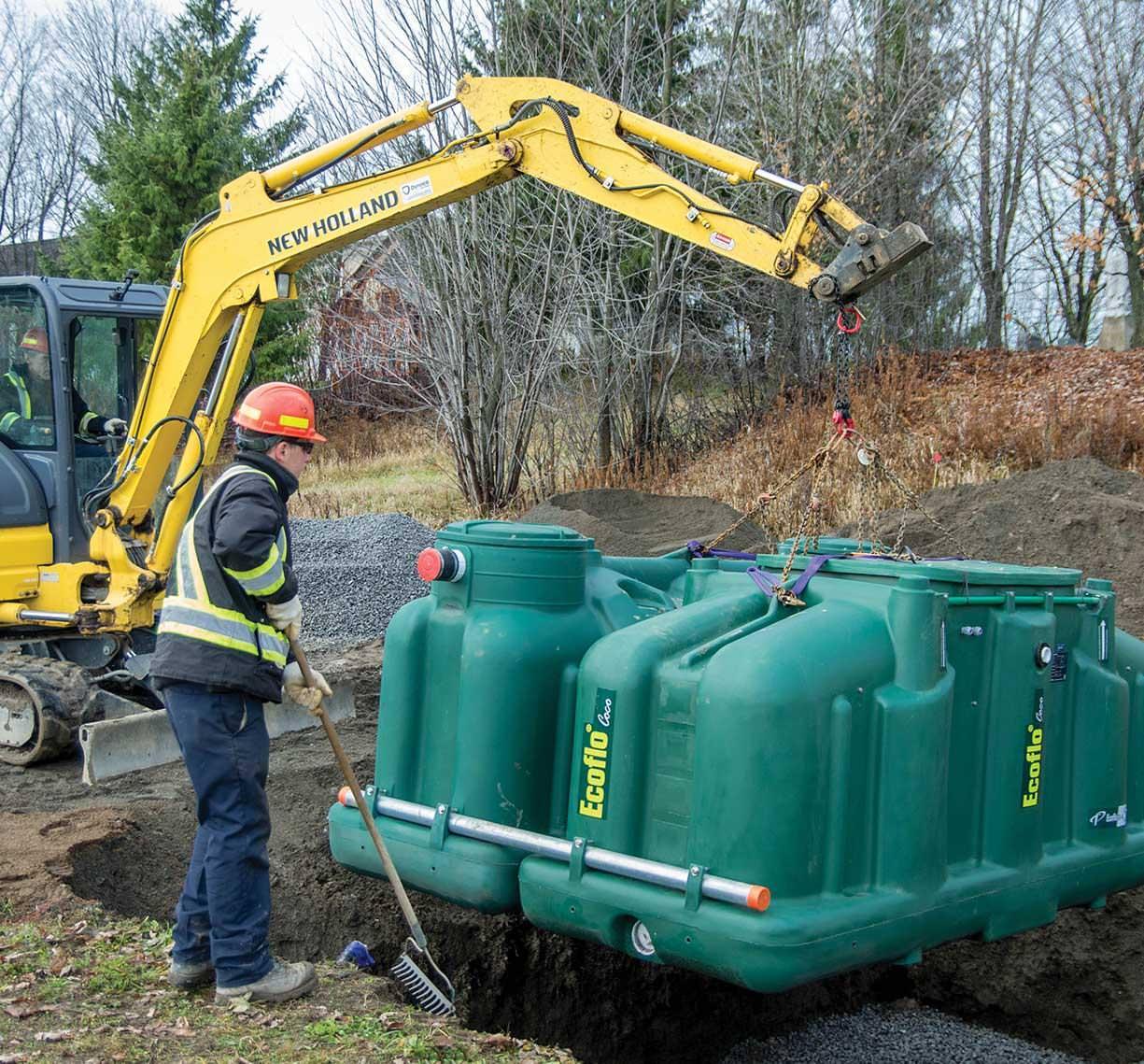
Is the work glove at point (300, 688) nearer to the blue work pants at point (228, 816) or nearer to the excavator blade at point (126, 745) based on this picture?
the blue work pants at point (228, 816)

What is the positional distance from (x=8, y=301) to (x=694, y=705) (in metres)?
5.74

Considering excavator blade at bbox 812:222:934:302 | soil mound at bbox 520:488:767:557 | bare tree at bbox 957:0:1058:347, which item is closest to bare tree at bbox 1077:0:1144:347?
bare tree at bbox 957:0:1058:347

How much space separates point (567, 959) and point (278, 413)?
2.46 meters

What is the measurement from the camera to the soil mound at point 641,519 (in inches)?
450

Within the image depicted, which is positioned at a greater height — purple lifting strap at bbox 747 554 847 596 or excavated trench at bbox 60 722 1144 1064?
purple lifting strap at bbox 747 554 847 596

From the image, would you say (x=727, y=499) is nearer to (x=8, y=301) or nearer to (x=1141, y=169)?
(x=8, y=301)

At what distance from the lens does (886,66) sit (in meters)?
17.8

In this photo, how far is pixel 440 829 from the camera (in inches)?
172

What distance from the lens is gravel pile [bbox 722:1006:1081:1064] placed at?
198 inches

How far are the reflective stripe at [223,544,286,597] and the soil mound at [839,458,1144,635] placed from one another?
224 inches

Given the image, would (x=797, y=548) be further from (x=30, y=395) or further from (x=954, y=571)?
(x=30, y=395)

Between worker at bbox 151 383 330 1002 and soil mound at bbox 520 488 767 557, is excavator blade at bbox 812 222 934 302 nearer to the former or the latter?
worker at bbox 151 383 330 1002

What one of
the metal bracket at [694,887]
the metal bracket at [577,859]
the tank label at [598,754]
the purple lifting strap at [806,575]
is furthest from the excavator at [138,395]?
the metal bracket at [694,887]

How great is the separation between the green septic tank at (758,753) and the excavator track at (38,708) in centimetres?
315
